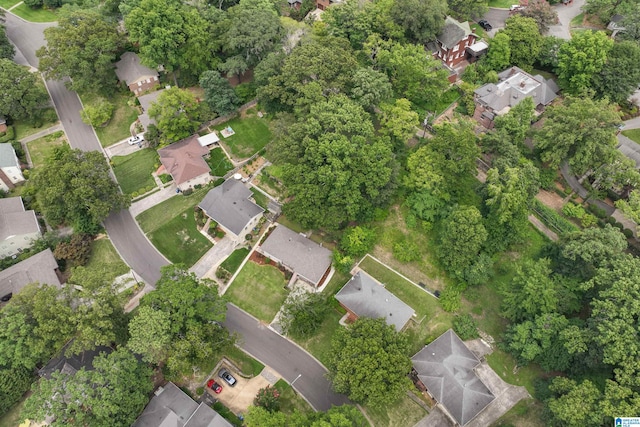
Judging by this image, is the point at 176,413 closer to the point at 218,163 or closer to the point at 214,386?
the point at 214,386

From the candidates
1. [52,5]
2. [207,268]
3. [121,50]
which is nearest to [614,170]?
[207,268]

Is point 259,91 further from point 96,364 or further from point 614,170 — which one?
point 614,170

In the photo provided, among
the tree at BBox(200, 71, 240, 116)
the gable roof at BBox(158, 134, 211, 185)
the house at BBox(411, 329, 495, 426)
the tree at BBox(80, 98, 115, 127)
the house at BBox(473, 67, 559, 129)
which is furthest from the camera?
the tree at BBox(200, 71, 240, 116)

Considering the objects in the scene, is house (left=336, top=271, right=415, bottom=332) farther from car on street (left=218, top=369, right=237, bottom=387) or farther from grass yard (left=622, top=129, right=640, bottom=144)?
grass yard (left=622, top=129, right=640, bottom=144)

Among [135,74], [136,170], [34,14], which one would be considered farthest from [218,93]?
[34,14]

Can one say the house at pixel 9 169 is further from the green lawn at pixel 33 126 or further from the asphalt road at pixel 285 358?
the asphalt road at pixel 285 358

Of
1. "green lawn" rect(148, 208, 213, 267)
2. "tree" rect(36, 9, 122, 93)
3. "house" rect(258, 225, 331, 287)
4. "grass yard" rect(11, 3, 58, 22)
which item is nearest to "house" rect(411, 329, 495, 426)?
"house" rect(258, 225, 331, 287)
